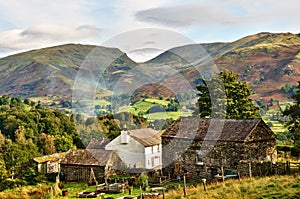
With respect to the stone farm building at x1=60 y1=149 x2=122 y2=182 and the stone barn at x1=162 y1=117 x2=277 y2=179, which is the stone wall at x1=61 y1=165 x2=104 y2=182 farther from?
the stone barn at x1=162 y1=117 x2=277 y2=179

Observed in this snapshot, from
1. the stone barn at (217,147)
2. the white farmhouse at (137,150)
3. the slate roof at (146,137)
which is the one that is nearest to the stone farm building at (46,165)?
the white farmhouse at (137,150)

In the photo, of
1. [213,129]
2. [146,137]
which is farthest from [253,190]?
[146,137]

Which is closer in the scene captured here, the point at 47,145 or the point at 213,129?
the point at 213,129

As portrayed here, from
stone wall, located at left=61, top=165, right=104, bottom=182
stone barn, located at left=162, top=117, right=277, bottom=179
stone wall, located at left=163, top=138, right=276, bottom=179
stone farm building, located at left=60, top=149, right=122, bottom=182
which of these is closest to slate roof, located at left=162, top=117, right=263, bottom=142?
stone barn, located at left=162, top=117, right=277, bottom=179

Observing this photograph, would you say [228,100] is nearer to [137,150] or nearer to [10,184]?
[137,150]

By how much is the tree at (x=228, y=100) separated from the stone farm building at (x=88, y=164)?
480 inches

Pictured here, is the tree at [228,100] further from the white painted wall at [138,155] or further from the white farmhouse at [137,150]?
the white painted wall at [138,155]

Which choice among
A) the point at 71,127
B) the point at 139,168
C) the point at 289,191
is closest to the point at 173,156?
the point at 139,168

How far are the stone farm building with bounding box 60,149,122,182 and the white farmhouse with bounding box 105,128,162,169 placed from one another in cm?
147

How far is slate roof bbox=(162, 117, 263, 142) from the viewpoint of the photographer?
31562mm

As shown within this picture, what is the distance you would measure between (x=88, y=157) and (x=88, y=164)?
1417 mm

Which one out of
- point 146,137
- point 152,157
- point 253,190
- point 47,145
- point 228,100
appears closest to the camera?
point 253,190

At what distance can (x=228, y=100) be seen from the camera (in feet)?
144

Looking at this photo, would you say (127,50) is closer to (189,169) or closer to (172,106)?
(189,169)
